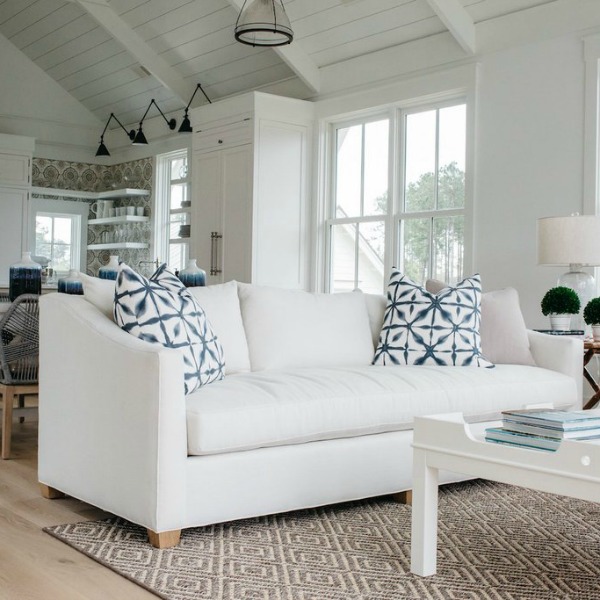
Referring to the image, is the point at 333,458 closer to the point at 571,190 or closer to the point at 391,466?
the point at 391,466

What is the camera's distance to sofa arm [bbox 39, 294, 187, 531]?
2643 mm

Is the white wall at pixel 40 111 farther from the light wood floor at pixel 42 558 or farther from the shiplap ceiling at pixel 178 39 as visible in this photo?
the light wood floor at pixel 42 558

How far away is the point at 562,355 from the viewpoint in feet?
13.2

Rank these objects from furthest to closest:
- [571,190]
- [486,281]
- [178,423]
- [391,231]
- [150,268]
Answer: [150,268] < [391,231] < [486,281] < [571,190] < [178,423]

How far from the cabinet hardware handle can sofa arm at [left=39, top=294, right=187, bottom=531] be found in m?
4.02

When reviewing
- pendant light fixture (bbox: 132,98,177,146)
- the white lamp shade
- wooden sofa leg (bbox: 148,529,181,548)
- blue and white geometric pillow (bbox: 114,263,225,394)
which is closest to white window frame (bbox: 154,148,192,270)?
pendant light fixture (bbox: 132,98,177,146)

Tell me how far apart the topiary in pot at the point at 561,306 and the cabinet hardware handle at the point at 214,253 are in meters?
3.37

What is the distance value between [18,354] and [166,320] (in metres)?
1.46

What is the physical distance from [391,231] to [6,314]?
3296mm

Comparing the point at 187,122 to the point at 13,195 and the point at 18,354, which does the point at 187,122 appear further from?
the point at 18,354

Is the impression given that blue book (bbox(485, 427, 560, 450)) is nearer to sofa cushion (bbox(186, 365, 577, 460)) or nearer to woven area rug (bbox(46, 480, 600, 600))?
woven area rug (bbox(46, 480, 600, 600))

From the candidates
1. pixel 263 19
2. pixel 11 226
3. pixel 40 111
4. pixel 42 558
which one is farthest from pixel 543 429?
pixel 40 111

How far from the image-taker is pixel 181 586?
2.32m

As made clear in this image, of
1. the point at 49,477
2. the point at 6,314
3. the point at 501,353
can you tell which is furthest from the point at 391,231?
the point at 49,477
